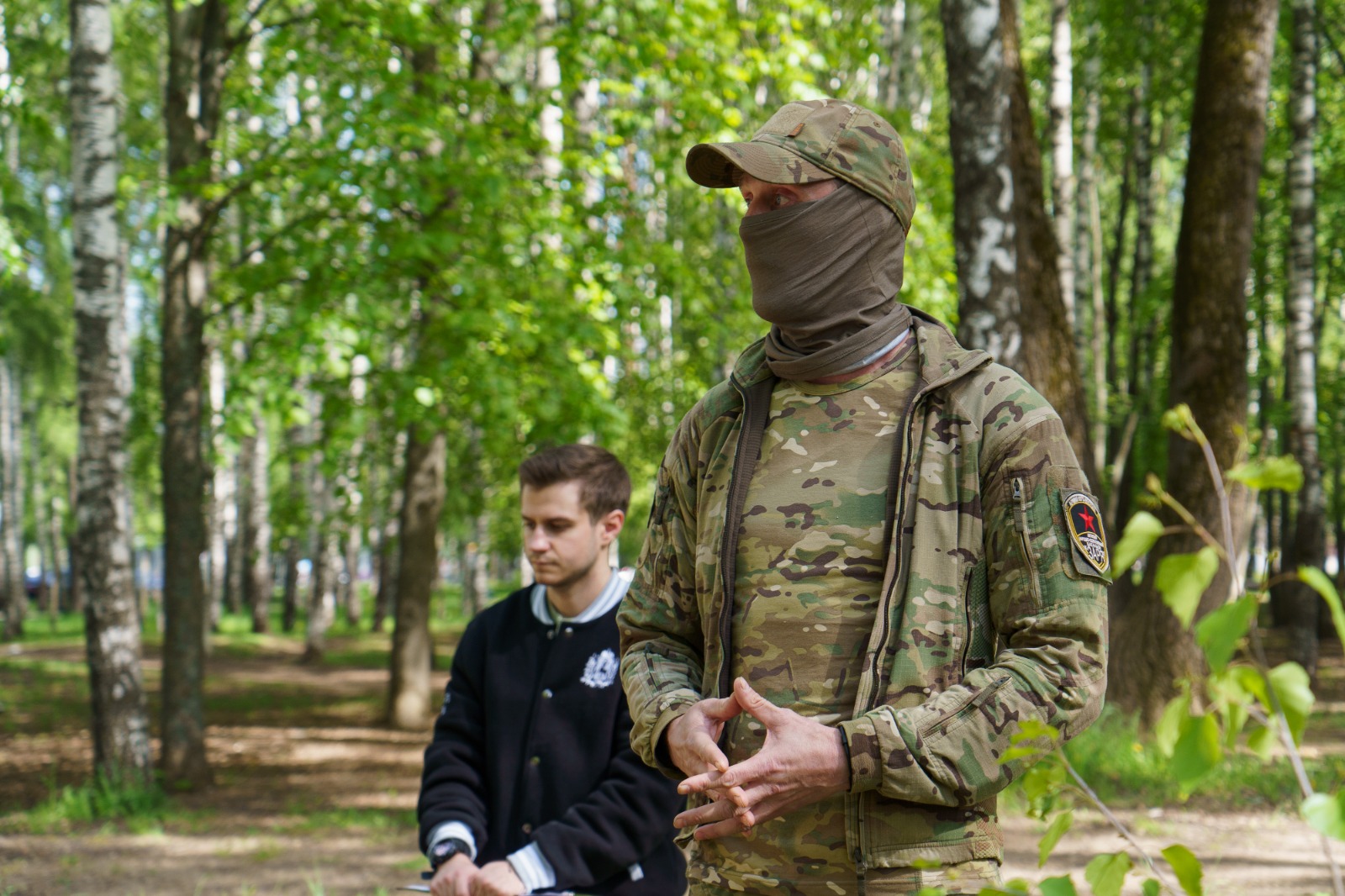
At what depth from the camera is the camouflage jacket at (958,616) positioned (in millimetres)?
1785

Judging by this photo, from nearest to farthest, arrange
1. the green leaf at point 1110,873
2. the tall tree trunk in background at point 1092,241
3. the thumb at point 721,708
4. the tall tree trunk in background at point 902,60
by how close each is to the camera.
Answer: the green leaf at point 1110,873
the thumb at point 721,708
the tall tree trunk in background at point 902,60
the tall tree trunk in background at point 1092,241

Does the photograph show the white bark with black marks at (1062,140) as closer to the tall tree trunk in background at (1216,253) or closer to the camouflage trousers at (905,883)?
the tall tree trunk in background at (1216,253)

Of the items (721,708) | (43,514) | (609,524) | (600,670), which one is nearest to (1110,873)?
(721,708)

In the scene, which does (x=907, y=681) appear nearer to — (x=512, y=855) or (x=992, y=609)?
(x=992, y=609)

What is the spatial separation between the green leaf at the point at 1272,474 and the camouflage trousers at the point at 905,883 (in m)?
0.95

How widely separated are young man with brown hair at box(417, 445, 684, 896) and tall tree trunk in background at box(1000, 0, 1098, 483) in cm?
435

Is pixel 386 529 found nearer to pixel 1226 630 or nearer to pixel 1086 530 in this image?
pixel 1086 530

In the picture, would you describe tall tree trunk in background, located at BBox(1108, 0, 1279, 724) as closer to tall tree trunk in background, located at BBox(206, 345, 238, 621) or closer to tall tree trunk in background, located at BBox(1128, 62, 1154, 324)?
tall tree trunk in background, located at BBox(206, 345, 238, 621)

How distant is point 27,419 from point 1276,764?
3131 centimetres

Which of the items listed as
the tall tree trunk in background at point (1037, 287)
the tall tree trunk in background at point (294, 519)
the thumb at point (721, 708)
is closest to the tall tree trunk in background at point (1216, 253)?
the tall tree trunk in background at point (1037, 287)

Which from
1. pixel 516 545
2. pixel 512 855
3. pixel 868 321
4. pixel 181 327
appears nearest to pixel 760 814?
pixel 868 321

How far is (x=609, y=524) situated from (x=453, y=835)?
1028mm

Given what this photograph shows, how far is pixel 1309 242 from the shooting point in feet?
40.9

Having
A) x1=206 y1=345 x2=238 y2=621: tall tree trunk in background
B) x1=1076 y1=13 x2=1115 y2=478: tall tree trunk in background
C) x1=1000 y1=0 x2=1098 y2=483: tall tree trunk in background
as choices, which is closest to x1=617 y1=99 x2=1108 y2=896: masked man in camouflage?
x1=1000 y1=0 x2=1098 y2=483: tall tree trunk in background
